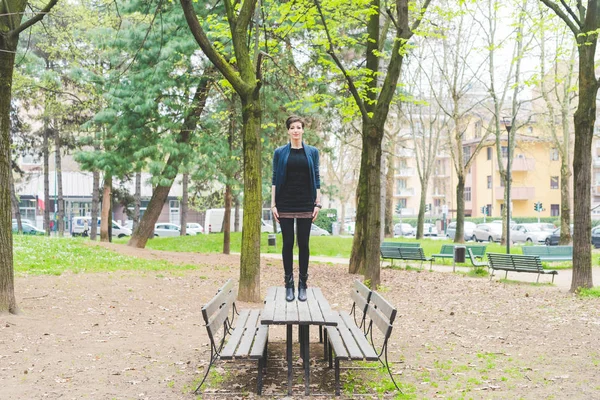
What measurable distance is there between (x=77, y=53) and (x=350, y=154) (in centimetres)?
3374

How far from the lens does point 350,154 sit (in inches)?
2295

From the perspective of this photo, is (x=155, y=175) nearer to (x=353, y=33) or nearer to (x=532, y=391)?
(x=353, y=33)

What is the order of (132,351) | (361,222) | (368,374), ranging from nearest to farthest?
(368,374) → (132,351) → (361,222)

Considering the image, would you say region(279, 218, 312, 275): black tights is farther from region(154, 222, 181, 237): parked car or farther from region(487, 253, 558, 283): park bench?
region(154, 222, 181, 237): parked car

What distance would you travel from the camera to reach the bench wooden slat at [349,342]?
6098mm

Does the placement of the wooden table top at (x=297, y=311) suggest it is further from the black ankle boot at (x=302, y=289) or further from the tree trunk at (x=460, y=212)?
the tree trunk at (x=460, y=212)

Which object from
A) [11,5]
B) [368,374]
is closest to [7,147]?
[11,5]

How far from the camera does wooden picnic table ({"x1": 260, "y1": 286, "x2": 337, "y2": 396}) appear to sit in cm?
600

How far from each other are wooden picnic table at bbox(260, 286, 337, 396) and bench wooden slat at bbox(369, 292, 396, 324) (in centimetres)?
54

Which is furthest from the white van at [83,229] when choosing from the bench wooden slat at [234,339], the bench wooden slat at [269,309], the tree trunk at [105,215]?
the bench wooden slat at [269,309]

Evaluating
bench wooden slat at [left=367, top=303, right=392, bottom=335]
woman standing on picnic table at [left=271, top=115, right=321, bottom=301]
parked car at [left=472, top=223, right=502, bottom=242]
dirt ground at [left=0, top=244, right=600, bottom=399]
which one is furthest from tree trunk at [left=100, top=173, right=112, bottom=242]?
parked car at [left=472, top=223, right=502, bottom=242]

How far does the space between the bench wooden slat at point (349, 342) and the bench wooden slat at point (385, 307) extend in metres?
0.42

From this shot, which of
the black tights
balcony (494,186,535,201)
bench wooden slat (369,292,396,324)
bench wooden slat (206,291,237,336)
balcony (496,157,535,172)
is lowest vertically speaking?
bench wooden slat (206,291,237,336)

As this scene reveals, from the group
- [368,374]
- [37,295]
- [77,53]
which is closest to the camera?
[368,374]
